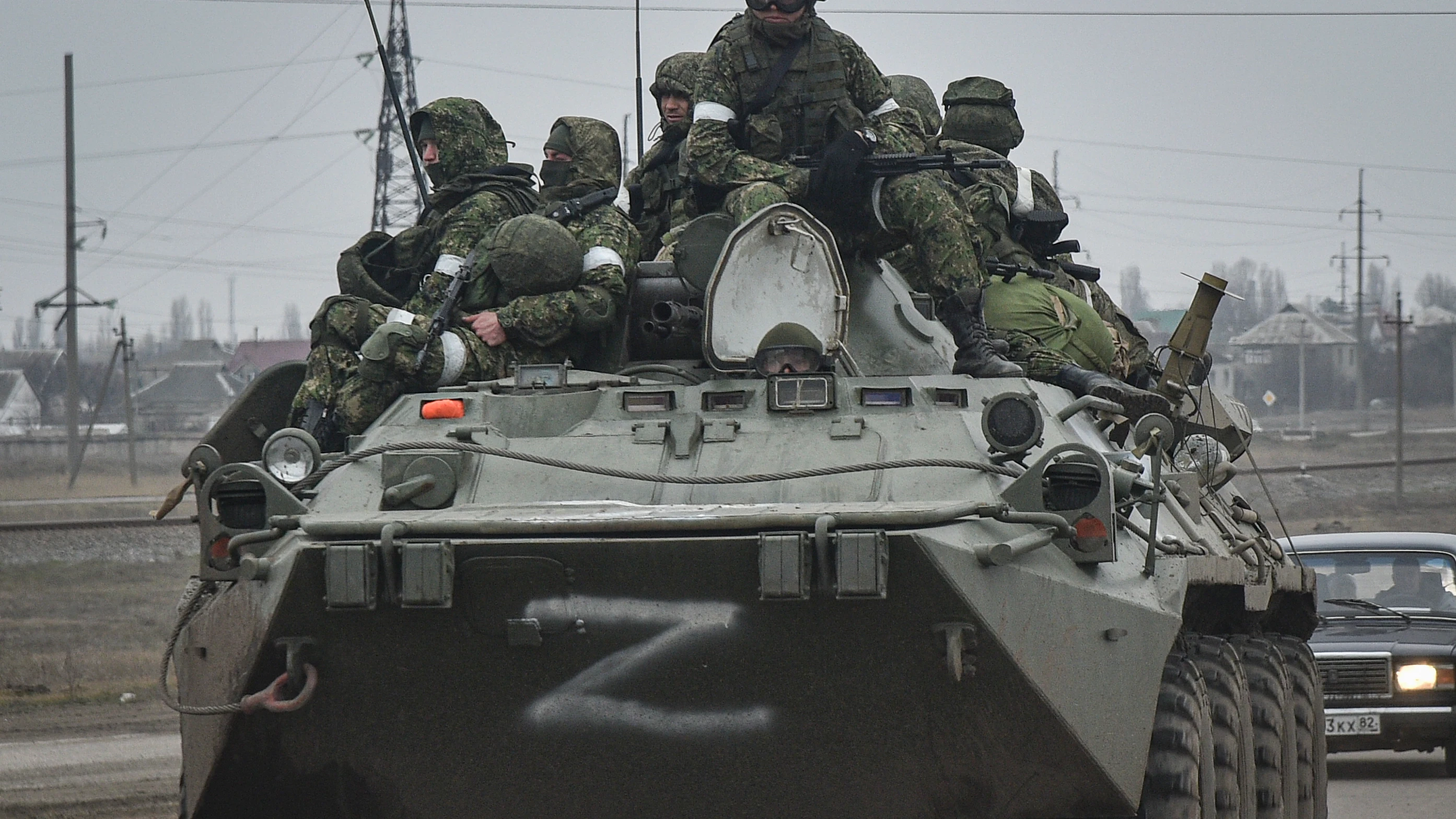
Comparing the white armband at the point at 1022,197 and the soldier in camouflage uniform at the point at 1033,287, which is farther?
the white armband at the point at 1022,197

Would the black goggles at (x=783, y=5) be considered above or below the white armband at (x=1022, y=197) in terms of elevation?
above

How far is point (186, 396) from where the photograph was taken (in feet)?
246

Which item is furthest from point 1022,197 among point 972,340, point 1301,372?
point 1301,372

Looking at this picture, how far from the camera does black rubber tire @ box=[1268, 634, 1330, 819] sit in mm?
9883

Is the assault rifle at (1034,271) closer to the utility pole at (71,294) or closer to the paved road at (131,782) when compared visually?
the paved road at (131,782)

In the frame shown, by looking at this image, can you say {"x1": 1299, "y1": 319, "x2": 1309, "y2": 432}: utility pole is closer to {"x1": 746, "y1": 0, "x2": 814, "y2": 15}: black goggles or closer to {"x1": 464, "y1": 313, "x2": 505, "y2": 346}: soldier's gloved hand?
{"x1": 746, "y1": 0, "x2": 814, "y2": 15}: black goggles

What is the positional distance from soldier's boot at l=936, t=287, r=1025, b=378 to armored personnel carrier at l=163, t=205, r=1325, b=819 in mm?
436

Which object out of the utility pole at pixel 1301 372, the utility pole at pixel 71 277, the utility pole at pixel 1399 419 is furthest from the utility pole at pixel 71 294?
the utility pole at pixel 1301 372

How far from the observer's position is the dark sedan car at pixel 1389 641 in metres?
12.8

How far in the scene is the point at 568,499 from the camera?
713cm

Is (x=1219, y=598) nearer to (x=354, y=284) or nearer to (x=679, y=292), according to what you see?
(x=679, y=292)

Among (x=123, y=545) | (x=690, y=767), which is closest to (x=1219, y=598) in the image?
(x=690, y=767)

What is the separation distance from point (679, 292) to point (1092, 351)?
2.17 metres

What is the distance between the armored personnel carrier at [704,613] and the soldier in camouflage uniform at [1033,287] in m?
1.10
